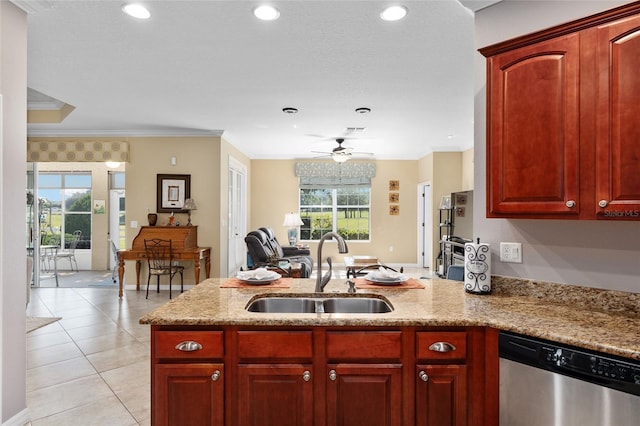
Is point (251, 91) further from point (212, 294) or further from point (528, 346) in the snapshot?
point (528, 346)

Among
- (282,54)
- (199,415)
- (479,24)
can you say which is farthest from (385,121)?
(199,415)

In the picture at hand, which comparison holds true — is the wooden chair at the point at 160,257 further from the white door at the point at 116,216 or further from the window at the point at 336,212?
the window at the point at 336,212

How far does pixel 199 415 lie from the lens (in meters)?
1.60

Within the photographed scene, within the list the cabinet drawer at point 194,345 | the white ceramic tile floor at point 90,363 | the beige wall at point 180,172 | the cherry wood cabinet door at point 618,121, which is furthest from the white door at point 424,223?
the cabinet drawer at point 194,345

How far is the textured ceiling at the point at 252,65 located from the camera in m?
2.51

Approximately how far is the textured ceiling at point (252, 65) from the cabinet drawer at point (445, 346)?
205 centimetres

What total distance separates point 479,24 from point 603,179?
1.24 meters

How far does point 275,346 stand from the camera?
1.61m

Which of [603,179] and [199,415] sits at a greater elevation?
[603,179]

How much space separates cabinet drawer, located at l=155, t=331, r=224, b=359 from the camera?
1607 millimetres

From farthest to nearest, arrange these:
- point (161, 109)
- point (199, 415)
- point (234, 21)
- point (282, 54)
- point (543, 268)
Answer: point (161, 109), point (282, 54), point (234, 21), point (543, 268), point (199, 415)

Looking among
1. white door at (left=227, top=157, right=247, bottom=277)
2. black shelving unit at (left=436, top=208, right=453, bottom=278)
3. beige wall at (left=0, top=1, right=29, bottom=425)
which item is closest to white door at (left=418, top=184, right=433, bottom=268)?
black shelving unit at (left=436, top=208, right=453, bottom=278)

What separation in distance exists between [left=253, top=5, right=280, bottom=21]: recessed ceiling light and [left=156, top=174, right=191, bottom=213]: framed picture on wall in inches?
154

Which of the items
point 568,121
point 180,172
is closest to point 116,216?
point 180,172
